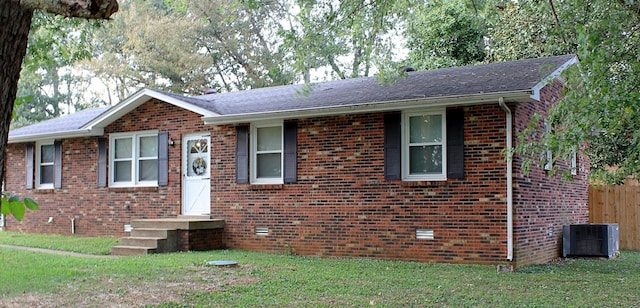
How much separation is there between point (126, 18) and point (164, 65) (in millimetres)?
3624

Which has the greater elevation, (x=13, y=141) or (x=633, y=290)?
(x=13, y=141)

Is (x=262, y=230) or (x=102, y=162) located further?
(x=102, y=162)

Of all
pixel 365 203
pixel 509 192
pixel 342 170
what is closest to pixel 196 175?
pixel 342 170

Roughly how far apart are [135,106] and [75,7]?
13.0 meters

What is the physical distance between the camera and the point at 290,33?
434 inches

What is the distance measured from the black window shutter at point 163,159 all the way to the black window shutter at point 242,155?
2025mm

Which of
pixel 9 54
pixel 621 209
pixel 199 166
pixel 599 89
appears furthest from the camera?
pixel 621 209

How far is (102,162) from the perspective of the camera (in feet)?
51.3

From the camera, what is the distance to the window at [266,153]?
526 inches

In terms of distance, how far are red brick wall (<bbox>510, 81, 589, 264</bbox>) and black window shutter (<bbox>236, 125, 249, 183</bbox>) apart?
5.52 meters

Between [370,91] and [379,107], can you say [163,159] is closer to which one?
[370,91]

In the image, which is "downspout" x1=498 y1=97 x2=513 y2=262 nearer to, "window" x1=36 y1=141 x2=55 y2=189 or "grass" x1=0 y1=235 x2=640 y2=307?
"grass" x1=0 y1=235 x2=640 y2=307

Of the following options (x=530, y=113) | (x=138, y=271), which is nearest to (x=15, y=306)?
(x=138, y=271)

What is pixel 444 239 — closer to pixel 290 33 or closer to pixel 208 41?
pixel 290 33
